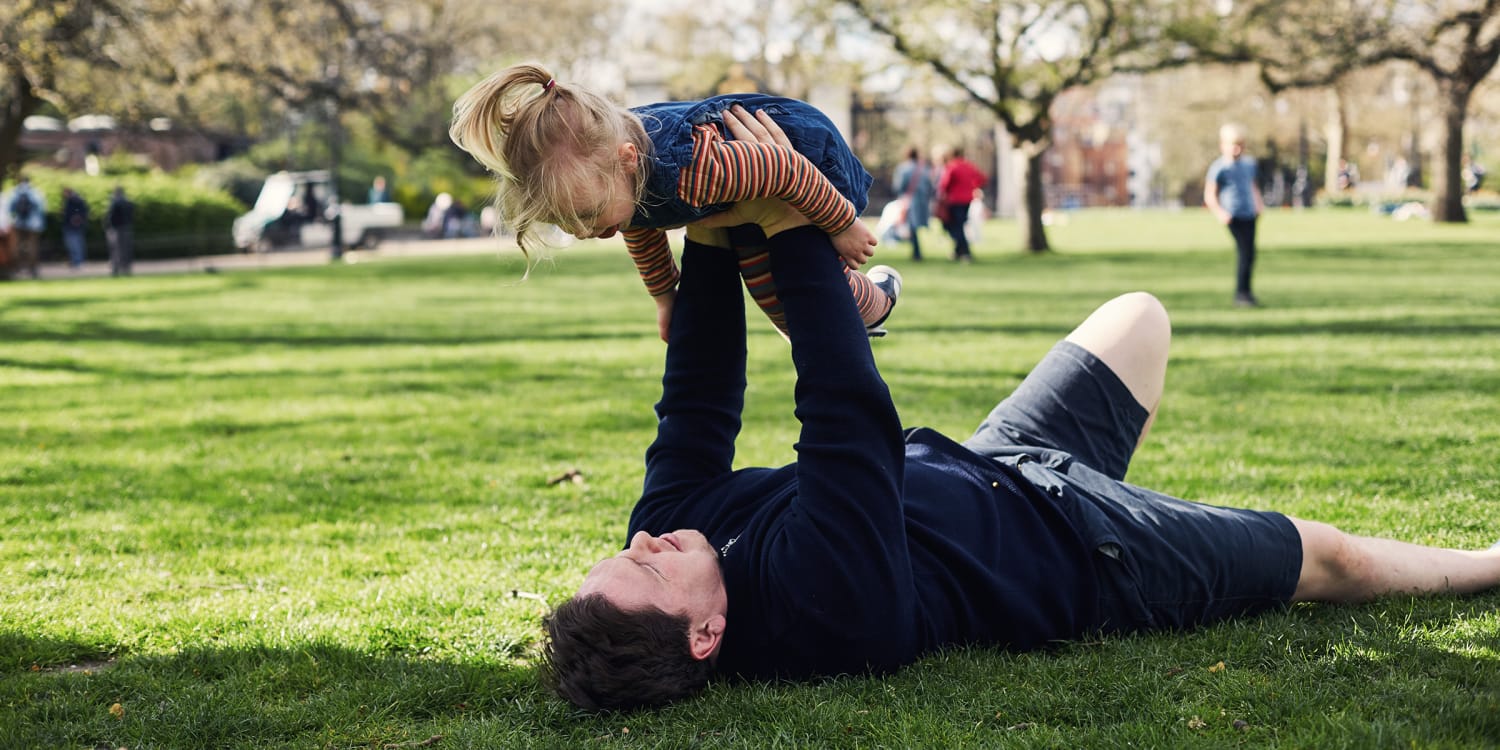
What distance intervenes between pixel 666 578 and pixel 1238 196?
1213 centimetres

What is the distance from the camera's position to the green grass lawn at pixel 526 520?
3.02 meters

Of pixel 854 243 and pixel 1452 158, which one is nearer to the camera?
pixel 854 243

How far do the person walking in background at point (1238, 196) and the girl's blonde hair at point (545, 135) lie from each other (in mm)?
11563

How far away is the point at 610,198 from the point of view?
3127 mm

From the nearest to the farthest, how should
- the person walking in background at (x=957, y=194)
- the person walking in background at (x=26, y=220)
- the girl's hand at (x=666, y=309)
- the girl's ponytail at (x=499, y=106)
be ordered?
the girl's ponytail at (x=499, y=106) → the girl's hand at (x=666, y=309) → the person walking in background at (x=957, y=194) → the person walking in background at (x=26, y=220)

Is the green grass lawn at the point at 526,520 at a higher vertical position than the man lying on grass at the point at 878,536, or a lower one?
lower

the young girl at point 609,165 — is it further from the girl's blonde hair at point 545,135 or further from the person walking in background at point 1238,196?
the person walking in background at point 1238,196

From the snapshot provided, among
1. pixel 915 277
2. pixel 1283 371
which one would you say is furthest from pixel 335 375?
pixel 915 277

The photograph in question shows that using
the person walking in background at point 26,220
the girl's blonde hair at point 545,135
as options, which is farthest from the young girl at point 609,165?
the person walking in background at point 26,220

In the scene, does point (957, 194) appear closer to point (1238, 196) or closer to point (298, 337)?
point (1238, 196)

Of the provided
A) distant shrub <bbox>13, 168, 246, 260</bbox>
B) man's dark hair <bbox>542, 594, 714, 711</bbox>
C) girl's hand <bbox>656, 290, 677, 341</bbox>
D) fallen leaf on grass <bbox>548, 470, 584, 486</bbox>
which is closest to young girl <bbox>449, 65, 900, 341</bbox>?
girl's hand <bbox>656, 290, 677, 341</bbox>

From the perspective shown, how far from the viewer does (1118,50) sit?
2389cm

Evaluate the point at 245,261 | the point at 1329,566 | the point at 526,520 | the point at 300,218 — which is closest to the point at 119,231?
the point at 245,261

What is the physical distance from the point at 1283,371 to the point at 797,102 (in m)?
6.63
